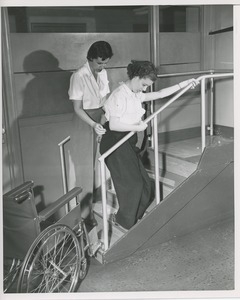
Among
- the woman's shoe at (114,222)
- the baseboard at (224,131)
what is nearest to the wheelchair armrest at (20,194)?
the woman's shoe at (114,222)

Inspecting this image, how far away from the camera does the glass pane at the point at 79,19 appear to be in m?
3.64

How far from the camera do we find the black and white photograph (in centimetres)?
290

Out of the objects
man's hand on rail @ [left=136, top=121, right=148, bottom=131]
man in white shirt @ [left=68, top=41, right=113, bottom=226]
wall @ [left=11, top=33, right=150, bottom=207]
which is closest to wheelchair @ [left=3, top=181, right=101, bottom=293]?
man's hand on rail @ [left=136, top=121, right=148, bottom=131]

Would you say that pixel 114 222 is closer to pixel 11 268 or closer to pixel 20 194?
pixel 11 268

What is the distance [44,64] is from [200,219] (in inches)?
85.2

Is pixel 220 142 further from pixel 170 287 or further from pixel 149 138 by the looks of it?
pixel 170 287

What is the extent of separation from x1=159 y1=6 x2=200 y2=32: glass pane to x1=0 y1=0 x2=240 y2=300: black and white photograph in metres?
0.01

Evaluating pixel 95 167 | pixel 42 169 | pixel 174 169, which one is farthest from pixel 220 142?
pixel 42 169

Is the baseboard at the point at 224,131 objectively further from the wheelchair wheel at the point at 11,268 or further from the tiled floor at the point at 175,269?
the wheelchair wheel at the point at 11,268

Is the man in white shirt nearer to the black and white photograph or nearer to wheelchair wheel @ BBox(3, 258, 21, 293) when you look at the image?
the black and white photograph

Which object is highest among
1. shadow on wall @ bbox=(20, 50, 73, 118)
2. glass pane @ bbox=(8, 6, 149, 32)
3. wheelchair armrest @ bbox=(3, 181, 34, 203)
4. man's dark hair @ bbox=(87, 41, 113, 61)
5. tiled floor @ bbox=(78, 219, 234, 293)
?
glass pane @ bbox=(8, 6, 149, 32)

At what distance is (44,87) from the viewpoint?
3926 millimetres

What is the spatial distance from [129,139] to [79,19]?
53.9 inches

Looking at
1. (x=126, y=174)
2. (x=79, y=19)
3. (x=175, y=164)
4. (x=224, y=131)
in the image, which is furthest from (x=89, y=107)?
(x=224, y=131)
